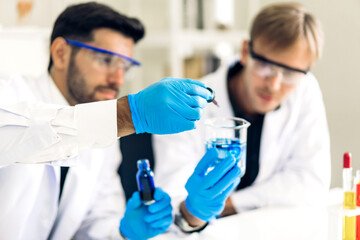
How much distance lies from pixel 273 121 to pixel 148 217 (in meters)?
0.91

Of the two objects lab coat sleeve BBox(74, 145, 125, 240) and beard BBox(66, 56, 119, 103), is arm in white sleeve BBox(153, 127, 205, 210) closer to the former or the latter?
lab coat sleeve BBox(74, 145, 125, 240)

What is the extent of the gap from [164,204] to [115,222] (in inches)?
12.3

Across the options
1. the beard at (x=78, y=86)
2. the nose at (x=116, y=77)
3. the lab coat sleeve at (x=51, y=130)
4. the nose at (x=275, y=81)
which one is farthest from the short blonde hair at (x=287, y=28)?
the lab coat sleeve at (x=51, y=130)

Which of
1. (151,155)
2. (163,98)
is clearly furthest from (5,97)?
(151,155)

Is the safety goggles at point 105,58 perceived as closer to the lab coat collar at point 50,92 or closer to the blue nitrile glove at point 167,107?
the lab coat collar at point 50,92

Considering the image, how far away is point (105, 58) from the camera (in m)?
1.73

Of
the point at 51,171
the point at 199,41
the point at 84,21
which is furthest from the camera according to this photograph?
the point at 199,41

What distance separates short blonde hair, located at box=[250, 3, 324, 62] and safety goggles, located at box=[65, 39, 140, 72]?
0.63 m

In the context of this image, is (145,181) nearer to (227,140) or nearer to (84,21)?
(227,140)

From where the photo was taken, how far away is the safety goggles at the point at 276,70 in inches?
71.6

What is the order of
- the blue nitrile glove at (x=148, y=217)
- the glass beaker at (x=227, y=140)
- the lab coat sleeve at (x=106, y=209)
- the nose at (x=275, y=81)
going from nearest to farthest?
the glass beaker at (x=227, y=140), the blue nitrile glove at (x=148, y=217), the lab coat sleeve at (x=106, y=209), the nose at (x=275, y=81)

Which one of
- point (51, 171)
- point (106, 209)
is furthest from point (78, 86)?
point (106, 209)

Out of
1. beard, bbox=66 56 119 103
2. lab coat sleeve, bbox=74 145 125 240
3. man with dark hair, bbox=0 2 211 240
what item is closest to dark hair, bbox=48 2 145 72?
man with dark hair, bbox=0 2 211 240

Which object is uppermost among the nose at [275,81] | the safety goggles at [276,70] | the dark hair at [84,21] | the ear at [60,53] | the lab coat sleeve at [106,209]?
the dark hair at [84,21]
